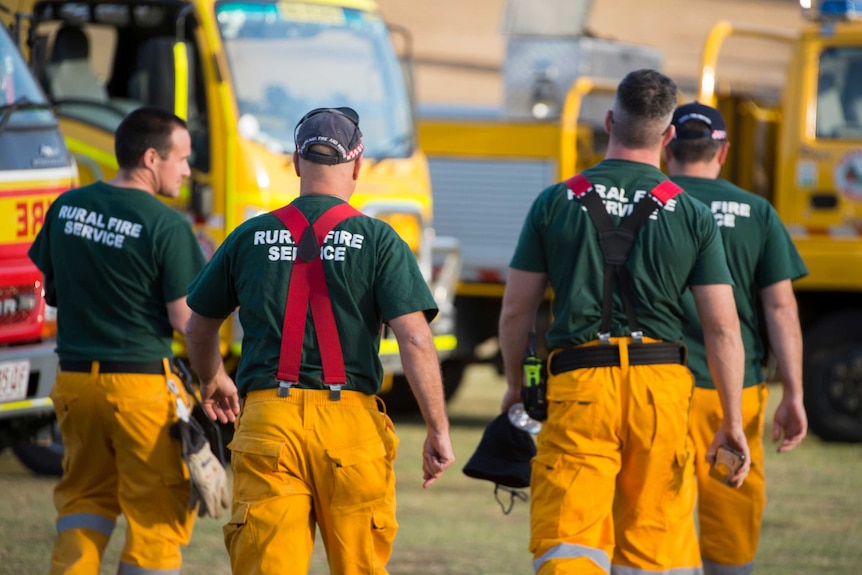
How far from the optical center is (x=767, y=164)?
1129 centimetres

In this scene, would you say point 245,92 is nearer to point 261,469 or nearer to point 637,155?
point 637,155

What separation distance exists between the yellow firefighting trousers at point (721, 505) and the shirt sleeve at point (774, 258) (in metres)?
0.50

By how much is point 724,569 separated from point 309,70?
5.15 m

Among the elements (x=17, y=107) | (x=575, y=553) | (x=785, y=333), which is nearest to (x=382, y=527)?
(x=575, y=553)

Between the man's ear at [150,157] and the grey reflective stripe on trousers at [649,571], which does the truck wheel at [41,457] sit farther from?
the grey reflective stripe on trousers at [649,571]

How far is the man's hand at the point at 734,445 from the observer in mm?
5016

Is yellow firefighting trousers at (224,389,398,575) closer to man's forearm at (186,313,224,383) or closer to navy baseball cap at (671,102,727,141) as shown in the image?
man's forearm at (186,313,224,383)

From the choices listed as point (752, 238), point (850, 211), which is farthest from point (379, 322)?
point (850, 211)

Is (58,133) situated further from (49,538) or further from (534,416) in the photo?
(534,416)

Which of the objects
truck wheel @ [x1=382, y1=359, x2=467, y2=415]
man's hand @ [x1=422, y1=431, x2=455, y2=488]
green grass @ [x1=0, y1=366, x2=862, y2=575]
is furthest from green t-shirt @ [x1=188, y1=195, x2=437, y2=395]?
truck wheel @ [x1=382, y1=359, x2=467, y2=415]

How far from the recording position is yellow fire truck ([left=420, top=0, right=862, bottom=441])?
1059 cm

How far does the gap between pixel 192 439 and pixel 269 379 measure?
3.88ft

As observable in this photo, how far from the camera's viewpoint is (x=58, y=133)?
7023 mm

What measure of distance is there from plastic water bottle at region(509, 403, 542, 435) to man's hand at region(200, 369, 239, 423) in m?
1.00
